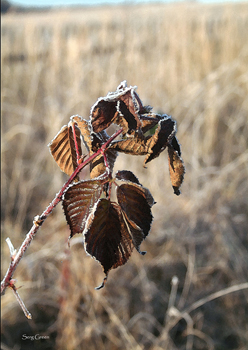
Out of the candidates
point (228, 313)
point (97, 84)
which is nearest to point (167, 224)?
point (228, 313)

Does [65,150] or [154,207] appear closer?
[65,150]

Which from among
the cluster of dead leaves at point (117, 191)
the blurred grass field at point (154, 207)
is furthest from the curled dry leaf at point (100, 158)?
the blurred grass field at point (154, 207)

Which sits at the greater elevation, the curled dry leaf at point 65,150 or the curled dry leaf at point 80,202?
the curled dry leaf at point 65,150

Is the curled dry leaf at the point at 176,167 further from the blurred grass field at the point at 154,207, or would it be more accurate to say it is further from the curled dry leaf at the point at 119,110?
the blurred grass field at the point at 154,207

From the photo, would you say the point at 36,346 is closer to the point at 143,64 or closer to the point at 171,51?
the point at 143,64

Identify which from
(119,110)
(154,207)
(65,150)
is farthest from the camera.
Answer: (154,207)

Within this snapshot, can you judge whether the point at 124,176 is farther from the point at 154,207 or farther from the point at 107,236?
the point at 154,207

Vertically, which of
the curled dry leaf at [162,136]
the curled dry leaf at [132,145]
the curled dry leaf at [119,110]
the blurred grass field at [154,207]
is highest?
the curled dry leaf at [119,110]

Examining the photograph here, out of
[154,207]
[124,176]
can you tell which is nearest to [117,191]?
[124,176]
